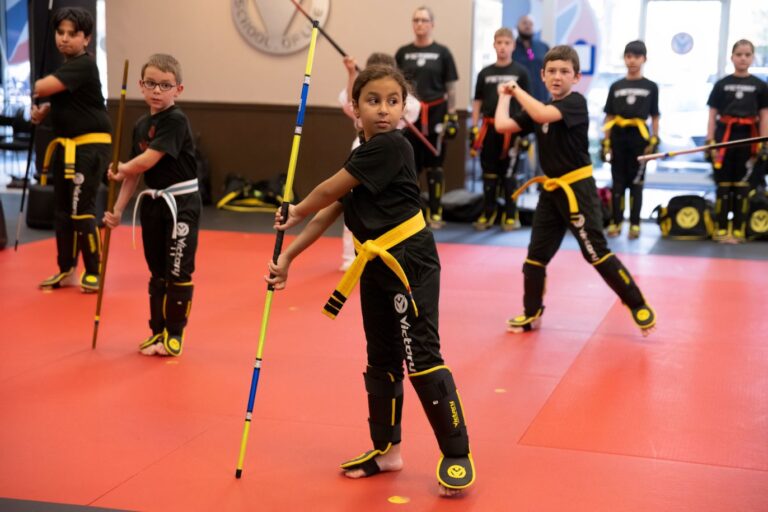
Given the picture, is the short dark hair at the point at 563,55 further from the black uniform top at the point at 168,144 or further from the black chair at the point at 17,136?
the black chair at the point at 17,136

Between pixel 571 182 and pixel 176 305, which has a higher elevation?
pixel 571 182

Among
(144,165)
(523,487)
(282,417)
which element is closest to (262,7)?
(144,165)

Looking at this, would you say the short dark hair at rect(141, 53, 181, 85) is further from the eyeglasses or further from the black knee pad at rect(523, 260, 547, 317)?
the black knee pad at rect(523, 260, 547, 317)

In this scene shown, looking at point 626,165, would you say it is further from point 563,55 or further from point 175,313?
point 175,313

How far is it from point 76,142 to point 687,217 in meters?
5.31

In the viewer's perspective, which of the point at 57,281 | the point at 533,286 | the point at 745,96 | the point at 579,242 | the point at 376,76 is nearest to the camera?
the point at 376,76

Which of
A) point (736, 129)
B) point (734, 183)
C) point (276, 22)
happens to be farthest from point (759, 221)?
point (276, 22)

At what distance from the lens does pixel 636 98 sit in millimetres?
8547

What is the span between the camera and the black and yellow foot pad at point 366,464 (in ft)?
10.6

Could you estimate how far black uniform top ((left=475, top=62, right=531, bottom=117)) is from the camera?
877 cm

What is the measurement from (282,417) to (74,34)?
2987 mm

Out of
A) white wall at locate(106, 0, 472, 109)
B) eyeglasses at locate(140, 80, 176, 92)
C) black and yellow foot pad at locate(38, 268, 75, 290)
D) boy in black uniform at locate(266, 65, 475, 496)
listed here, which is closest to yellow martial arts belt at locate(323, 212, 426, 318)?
boy in black uniform at locate(266, 65, 475, 496)

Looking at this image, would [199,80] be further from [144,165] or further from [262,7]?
[144,165]

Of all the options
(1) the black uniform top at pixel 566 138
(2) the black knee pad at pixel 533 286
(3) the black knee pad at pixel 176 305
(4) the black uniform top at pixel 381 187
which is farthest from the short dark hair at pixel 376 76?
(2) the black knee pad at pixel 533 286
